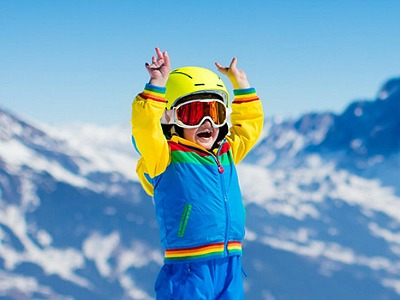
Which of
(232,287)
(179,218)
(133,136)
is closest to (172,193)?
(179,218)

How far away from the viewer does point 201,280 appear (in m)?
5.18

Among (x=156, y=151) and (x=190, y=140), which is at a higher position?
(x=190, y=140)

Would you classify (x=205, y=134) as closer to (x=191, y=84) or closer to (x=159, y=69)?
(x=191, y=84)

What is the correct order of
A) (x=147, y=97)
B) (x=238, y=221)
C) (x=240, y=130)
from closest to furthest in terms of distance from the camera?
(x=147, y=97), (x=238, y=221), (x=240, y=130)

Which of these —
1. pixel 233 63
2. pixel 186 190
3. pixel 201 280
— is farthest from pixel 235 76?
pixel 201 280

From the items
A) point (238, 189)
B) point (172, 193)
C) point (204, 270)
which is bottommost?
point (204, 270)

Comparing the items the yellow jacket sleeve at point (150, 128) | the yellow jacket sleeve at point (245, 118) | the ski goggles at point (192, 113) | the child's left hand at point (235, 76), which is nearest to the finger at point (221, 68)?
the child's left hand at point (235, 76)

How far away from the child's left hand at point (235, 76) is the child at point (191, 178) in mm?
473

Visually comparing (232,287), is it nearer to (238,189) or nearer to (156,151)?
(238,189)

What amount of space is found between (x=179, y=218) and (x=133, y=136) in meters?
0.77

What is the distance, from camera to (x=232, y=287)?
5328mm

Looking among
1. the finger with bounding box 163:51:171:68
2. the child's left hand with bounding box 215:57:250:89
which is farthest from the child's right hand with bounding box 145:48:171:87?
the child's left hand with bounding box 215:57:250:89

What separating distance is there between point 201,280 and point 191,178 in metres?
0.83

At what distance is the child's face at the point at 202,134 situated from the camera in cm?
551
